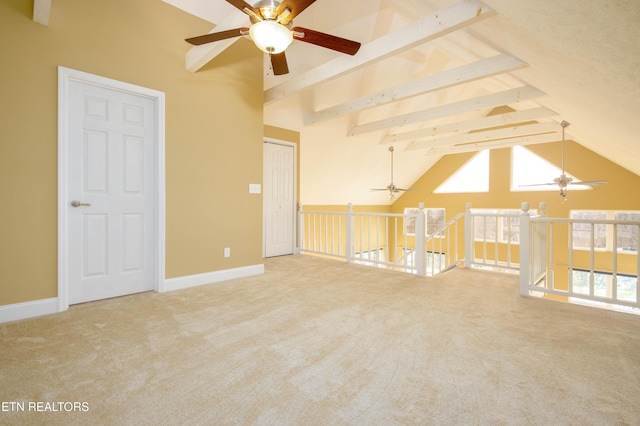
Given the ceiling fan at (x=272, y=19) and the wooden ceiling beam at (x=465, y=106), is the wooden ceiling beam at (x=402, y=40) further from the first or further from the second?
the wooden ceiling beam at (x=465, y=106)

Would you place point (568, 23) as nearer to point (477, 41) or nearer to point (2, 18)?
point (477, 41)

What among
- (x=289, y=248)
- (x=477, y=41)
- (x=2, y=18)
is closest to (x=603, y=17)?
(x=477, y=41)

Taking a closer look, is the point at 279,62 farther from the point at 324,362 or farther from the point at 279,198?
the point at 279,198

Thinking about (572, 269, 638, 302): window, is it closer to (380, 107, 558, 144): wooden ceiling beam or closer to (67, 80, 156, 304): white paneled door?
(380, 107, 558, 144): wooden ceiling beam

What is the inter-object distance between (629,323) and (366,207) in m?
7.02

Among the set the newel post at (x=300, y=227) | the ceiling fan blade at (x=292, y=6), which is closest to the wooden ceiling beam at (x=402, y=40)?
the ceiling fan blade at (x=292, y=6)

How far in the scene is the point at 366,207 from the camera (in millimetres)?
9203

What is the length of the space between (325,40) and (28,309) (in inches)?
127

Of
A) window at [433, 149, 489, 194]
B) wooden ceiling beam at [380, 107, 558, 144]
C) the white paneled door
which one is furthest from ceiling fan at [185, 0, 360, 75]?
window at [433, 149, 489, 194]

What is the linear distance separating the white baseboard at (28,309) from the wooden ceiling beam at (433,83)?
4409 mm

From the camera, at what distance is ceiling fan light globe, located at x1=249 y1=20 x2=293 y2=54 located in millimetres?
1945

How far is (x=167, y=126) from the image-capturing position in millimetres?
3096

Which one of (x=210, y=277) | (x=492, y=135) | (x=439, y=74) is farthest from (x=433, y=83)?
(x=492, y=135)

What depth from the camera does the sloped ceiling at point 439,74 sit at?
183 centimetres
